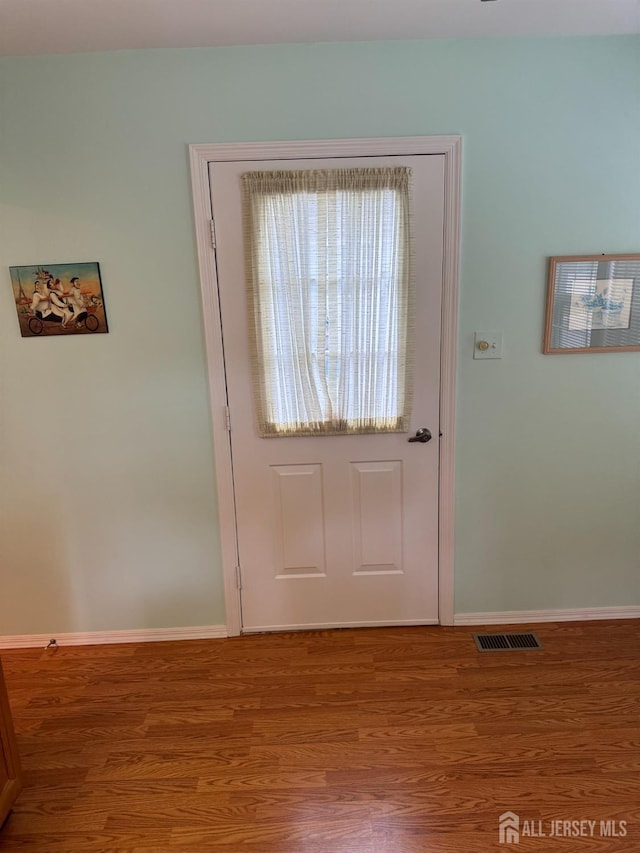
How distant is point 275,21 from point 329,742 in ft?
8.41

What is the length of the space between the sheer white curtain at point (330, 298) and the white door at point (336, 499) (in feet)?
0.20

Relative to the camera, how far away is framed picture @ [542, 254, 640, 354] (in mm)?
2045

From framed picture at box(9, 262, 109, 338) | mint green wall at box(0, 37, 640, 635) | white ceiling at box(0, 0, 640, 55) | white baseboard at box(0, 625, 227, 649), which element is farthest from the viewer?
white baseboard at box(0, 625, 227, 649)

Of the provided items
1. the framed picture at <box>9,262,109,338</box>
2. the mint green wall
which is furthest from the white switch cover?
the framed picture at <box>9,262,109,338</box>

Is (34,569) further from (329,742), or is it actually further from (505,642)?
(505,642)

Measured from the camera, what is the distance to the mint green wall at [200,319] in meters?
1.91

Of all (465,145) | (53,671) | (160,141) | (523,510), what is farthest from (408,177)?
(53,671)

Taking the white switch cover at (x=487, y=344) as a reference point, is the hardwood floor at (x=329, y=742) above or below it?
below

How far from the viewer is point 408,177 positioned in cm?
195

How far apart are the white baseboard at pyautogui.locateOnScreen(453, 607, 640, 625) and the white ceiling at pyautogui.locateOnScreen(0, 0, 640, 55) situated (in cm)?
245

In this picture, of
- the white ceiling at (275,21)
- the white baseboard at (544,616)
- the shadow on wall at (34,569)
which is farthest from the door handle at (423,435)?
the shadow on wall at (34,569)

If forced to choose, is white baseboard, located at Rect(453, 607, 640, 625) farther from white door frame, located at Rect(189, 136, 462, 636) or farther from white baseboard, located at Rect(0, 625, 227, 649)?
white baseboard, located at Rect(0, 625, 227, 649)

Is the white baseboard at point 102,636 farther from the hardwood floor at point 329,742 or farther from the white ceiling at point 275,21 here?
the white ceiling at point 275,21

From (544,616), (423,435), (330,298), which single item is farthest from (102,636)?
(544,616)
